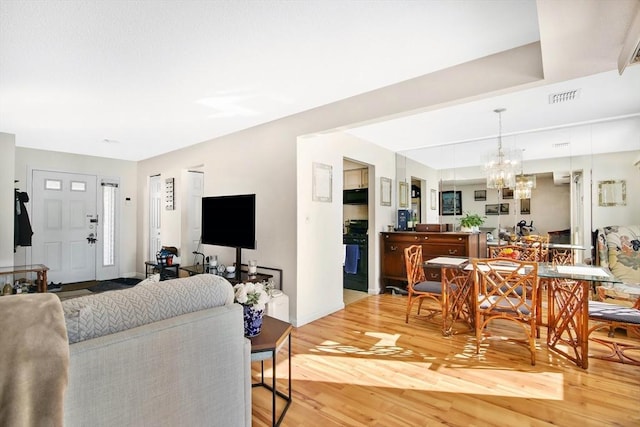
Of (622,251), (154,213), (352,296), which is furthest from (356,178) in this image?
(154,213)

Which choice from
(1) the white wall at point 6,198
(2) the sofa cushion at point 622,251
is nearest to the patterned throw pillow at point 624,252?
(2) the sofa cushion at point 622,251

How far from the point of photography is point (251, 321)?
1794 mm

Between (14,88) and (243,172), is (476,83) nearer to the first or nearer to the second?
(243,172)

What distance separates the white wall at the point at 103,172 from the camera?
5242 mm

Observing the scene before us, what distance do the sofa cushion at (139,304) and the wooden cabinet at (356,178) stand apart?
4217 millimetres

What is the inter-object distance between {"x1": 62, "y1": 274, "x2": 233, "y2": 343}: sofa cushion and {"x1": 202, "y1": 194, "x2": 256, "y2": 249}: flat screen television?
222cm

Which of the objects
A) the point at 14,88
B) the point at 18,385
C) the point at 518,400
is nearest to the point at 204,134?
the point at 14,88

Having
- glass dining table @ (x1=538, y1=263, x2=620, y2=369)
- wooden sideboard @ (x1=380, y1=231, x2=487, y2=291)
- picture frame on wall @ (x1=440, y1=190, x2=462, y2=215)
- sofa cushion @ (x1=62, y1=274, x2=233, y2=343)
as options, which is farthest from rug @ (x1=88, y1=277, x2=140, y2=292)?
glass dining table @ (x1=538, y1=263, x2=620, y2=369)

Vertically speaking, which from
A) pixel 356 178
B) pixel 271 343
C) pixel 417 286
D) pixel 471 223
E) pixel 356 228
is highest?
pixel 356 178

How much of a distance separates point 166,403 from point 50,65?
2.73 m

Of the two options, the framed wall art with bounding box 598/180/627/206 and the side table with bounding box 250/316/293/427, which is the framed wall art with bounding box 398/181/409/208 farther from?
the side table with bounding box 250/316/293/427

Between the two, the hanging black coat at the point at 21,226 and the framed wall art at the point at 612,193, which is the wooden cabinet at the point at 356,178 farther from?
the hanging black coat at the point at 21,226

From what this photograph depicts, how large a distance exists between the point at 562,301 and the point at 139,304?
11.2 ft

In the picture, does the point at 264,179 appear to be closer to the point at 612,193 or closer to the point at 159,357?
the point at 159,357
